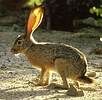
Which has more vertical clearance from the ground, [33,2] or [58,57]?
[33,2]

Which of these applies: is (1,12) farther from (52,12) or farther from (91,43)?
(91,43)

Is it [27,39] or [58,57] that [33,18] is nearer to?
[27,39]

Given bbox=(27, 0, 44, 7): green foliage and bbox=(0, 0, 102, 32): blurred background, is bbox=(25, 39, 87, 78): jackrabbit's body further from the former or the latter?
bbox=(27, 0, 44, 7): green foliage

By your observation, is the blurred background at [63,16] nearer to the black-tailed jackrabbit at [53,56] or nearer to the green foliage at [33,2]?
the green foliage at [33,2]

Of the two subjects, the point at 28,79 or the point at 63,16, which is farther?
the point at 63,16

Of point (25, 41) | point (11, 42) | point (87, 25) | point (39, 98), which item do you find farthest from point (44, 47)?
point (87, 25)

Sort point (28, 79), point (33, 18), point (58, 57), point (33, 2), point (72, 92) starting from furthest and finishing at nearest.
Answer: point (33, 2) < point (28, 79) < point (33, 18) < point (58, 57) < point (72, 92)

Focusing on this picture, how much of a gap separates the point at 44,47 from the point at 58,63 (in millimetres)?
500

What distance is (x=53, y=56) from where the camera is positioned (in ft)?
15.9

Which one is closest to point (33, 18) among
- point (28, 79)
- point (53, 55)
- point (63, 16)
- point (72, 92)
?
point (53, 55)

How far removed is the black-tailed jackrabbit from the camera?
4738 mm

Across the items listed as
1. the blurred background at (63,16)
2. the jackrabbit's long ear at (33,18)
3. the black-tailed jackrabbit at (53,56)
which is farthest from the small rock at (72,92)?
the blurred background at (63,16)

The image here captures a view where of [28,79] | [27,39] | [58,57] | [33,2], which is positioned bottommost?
[28,79]

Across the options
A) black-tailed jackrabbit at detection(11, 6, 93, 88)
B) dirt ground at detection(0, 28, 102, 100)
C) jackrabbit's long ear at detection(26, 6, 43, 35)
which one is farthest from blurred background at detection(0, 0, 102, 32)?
black-tailed jackrabbit at detection(11, 6, 93, 88)
